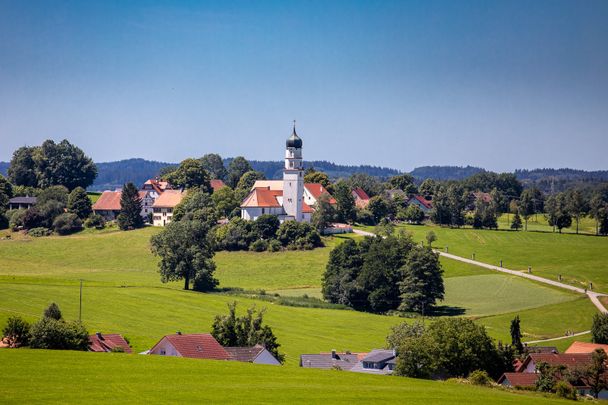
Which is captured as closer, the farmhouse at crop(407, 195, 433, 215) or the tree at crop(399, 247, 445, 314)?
the tree at crop(399, 247, 445, 314)

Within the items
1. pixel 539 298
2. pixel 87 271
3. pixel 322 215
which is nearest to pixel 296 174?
pixel 322 215

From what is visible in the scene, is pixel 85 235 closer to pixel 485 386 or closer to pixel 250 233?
pixel 250 233

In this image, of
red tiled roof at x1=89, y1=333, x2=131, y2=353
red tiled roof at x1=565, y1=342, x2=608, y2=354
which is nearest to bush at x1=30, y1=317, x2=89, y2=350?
red tiled roof at x1=89, y1=333, x2=131, y2=353

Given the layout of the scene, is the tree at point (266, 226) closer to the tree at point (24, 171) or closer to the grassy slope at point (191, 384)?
the tree at point (24, 171)

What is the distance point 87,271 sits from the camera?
102 metres

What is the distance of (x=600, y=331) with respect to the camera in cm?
6662

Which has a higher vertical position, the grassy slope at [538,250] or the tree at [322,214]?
the tree at [322,214]

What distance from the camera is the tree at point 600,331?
66.3 m

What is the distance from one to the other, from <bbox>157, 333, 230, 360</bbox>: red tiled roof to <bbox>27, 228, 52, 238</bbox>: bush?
77.5m


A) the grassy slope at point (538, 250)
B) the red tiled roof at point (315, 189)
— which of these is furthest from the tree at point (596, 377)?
the red tiled roof at point (315, 189)

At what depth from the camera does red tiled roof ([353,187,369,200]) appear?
6225 inches

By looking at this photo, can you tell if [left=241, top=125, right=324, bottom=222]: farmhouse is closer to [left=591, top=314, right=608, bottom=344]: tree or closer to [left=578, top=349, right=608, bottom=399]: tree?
[left=591, top=314, right=608, bottom=344]: tree

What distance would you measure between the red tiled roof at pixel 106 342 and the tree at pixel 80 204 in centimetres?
7974

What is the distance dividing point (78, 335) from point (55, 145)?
11538 cm
